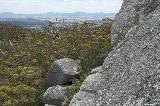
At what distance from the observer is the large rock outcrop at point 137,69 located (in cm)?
1202

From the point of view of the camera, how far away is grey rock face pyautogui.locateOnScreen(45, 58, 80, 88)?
31.9 metres

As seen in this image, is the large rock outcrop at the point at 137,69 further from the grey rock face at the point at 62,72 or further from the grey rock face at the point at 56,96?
the grey rock face at the point at 62,72

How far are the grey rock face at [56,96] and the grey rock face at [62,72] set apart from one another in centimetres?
151

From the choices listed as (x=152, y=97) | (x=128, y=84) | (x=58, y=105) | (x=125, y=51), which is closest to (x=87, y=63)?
(x=58, y=105)

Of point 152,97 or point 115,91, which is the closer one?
point 152,97

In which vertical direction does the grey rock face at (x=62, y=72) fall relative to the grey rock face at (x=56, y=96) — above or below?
above

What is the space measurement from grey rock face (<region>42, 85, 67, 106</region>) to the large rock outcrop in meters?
7.05

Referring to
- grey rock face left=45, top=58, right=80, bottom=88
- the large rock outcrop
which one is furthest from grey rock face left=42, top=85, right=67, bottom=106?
the large rock outcrop

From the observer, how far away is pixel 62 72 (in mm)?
31828

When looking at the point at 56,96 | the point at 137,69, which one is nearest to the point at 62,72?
the point at 56,96

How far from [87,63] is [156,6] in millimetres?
17468

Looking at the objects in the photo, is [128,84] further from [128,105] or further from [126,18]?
[126,18]

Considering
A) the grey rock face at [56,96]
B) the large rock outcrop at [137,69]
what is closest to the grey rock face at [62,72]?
the grey rock face at [56,96]

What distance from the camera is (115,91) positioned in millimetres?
15531
